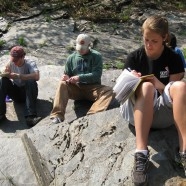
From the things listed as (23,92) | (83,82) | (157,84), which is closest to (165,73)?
(157,84)

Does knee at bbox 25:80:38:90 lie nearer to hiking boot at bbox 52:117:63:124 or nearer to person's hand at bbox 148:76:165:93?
hiking boot at bbox 52:117:63:124

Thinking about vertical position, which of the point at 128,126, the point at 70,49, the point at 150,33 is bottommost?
the point at 70,49

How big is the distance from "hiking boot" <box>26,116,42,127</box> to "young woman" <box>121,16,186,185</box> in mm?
Answer: 2180

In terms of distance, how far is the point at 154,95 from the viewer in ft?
12.5

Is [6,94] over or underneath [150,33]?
underneath

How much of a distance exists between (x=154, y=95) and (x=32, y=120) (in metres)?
2.61

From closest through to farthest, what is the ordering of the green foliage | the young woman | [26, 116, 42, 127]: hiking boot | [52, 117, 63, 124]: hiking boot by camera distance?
the young woman, [52, 117, 63, 124]: hiking boot, [26, 116, 42, 127]: hiking boot, the green foliage

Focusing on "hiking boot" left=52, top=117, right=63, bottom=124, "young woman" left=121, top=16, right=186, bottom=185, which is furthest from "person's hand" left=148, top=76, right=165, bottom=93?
"hiking boot" left=52, top=117, right=63, bottom=124

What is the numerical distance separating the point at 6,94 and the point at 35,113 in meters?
0.52

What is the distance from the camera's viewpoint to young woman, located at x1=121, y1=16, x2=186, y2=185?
3607 mm

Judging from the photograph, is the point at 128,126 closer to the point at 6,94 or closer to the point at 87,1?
the point at 6,94

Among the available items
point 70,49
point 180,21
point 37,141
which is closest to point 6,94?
point 37,141

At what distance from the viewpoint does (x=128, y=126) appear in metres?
4.29

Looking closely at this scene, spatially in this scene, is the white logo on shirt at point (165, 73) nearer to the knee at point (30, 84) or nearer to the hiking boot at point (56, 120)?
the hiking boot at point (56, 120)
